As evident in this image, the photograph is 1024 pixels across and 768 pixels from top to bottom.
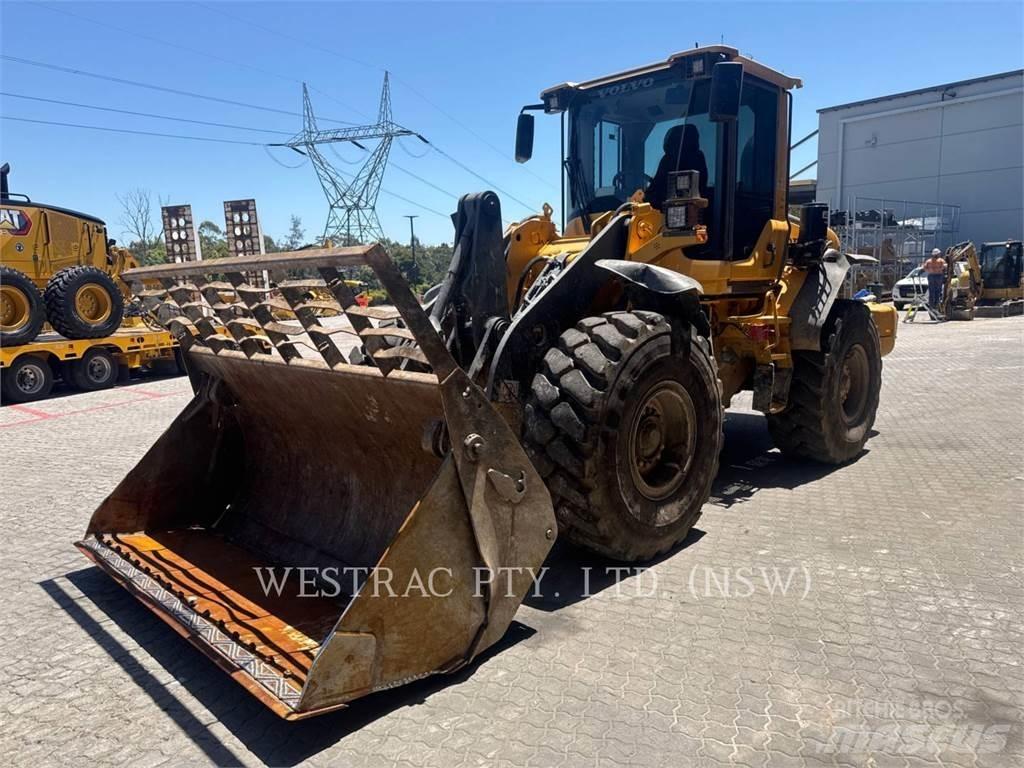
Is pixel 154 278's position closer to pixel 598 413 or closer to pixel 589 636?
pixel 598 413

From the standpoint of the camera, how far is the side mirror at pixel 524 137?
20.4ft

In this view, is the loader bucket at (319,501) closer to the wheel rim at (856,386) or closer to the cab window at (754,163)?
the cab window at (754,163)

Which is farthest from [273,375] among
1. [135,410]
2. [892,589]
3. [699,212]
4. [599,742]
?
[135,410]

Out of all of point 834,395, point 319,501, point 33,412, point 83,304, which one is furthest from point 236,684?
point 83,304

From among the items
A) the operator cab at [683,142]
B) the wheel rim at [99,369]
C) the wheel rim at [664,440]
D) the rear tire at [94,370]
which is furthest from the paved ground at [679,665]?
the wheel rim at [99,369]

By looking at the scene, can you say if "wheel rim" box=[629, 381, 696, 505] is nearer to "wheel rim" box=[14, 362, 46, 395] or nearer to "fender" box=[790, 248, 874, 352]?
"fender" box=[790, 248, 874, 352]

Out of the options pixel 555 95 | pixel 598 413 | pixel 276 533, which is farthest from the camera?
pixel 555 95

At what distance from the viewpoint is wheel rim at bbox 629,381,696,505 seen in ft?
13.9

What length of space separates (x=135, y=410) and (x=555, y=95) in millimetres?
7723

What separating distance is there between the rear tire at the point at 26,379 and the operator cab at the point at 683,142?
959 centimetres

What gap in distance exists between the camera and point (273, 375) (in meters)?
3.99

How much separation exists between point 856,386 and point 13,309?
12.2m

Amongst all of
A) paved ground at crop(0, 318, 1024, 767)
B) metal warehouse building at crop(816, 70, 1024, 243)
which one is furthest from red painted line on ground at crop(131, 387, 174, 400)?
metal warehouse building at crop(816, 70, 1024, 243)

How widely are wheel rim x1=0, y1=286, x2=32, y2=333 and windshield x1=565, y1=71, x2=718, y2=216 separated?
10.0m
